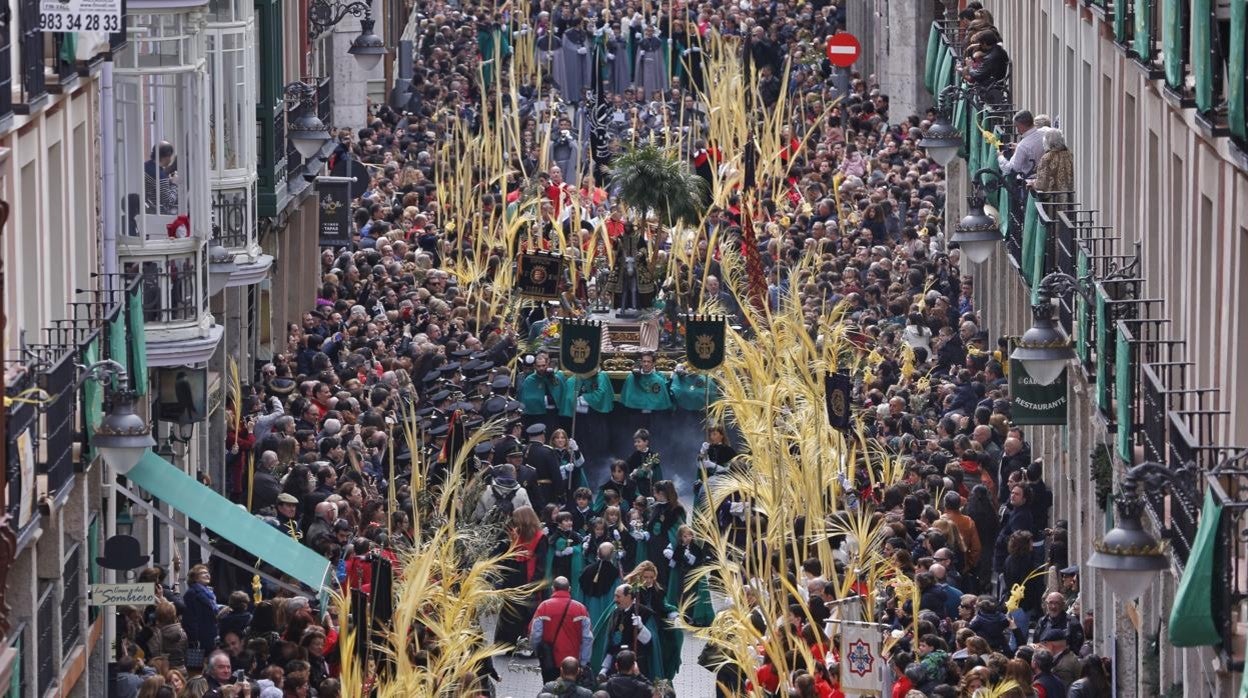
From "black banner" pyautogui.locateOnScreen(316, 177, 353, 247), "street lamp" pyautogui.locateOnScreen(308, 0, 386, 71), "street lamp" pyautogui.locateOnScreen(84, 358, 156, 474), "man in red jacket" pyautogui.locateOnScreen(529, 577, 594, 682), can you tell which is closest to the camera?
"street lamp" pyautogui.locateOnScreen(84, 358, 156, 474)

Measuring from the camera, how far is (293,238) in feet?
163

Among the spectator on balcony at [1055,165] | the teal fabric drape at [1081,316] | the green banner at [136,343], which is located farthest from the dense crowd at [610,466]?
the green banner at [136,343]

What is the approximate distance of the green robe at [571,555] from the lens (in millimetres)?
34094

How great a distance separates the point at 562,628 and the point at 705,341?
37.8ft

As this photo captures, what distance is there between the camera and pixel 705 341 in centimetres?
4256

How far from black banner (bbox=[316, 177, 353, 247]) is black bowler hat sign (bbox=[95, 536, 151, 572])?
1877 centimetres

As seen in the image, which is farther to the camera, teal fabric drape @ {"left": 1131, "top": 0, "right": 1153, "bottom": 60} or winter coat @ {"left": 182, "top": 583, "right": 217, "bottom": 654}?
winter coat @ {"left": 182, "top": 583, "right": 217, "bottom": 654}

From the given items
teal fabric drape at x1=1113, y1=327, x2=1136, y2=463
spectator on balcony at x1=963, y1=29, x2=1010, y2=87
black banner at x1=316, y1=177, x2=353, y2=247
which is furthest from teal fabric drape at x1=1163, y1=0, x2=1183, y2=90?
black banner at x1=316, y1=177, x2=353, y2=247

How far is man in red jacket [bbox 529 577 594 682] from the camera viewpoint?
103 ft

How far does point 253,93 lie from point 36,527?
44.3 feet

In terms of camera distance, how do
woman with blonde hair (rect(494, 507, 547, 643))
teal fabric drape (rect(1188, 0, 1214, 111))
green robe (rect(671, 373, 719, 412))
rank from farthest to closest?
green robe (rect(671, 373, 719, 412))
woman with blonde hair (rect(494, 507, 547, 643))
teal fabric drape (rect(1188, 0, 1214, 111))

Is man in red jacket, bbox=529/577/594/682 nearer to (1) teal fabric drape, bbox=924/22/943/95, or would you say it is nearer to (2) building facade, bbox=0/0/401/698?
(2) building facade, bbox=0/0/401/698

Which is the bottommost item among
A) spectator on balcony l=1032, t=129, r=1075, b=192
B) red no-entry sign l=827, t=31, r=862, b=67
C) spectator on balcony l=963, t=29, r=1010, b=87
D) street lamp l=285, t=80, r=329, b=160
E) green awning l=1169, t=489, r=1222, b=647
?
green awning l=1169, t=489, r=1222, b=647

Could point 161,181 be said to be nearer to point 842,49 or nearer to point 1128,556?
point 1128,556
